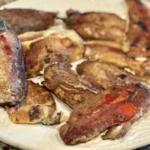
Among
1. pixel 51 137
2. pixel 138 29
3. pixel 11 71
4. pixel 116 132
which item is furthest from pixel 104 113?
pixel 138 29

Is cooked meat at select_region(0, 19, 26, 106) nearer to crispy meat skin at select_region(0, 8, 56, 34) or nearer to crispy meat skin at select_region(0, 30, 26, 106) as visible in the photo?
crispy meat skin at select_region(0, 30, 26, 106)

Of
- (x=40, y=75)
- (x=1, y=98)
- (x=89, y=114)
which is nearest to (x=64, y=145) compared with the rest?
(x=89, y=114)

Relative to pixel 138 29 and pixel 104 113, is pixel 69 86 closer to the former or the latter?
pixel 104 113

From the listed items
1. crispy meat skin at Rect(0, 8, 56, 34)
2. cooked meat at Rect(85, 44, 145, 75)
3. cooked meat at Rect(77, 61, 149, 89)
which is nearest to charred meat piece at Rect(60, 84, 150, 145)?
cooked meat at Rect(77, 61, 149, 89)

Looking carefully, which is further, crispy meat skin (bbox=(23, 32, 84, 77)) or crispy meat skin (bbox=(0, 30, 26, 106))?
crispy meat skin (bbox=(23, 32, 84, 77))

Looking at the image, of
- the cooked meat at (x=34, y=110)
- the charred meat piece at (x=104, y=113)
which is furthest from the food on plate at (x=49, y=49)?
the charred meat piece at (x=104, y=113)

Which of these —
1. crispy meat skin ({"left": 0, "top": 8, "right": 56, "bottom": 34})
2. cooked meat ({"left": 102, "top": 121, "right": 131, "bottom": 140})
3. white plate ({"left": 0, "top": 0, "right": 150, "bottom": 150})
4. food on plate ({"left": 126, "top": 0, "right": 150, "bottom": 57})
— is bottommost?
white plate ({"left": 0, "top": 0, "right": 150, "bottom": 150})

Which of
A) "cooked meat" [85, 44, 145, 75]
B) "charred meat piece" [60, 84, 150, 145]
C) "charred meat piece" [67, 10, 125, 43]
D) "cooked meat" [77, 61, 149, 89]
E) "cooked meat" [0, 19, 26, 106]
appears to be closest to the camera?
"charred meat piece" [60, 84, 150, 145]

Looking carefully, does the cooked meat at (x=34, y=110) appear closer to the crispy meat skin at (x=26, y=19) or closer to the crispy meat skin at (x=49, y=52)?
the crispy meat skin at (x=49, y=52)

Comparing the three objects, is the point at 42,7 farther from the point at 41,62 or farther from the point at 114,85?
the point at 114,85
